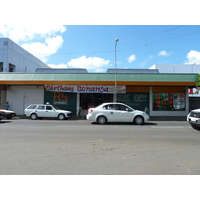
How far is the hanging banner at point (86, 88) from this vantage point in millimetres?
17719

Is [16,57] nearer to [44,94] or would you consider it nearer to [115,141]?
[44,94]

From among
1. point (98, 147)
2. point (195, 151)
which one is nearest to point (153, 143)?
point (195, 151)

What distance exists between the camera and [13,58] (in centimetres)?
4106

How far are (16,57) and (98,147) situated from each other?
1757 inches

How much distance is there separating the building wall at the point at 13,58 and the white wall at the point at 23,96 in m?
23.0

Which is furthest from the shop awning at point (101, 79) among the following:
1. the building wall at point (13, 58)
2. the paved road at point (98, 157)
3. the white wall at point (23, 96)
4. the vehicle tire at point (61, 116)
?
the building wall at point (13, 58)

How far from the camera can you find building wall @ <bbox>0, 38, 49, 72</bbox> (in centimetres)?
3862

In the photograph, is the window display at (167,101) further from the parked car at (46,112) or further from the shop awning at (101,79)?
the parked car at (46,112)

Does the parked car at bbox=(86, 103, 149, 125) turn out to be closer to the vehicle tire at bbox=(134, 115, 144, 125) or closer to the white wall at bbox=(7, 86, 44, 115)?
the vehicle tire at bbox=(134, 115, 144, 125)

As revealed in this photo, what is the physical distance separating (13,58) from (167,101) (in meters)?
38.8

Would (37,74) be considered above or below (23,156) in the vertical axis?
above

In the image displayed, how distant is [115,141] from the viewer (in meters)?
6.77
